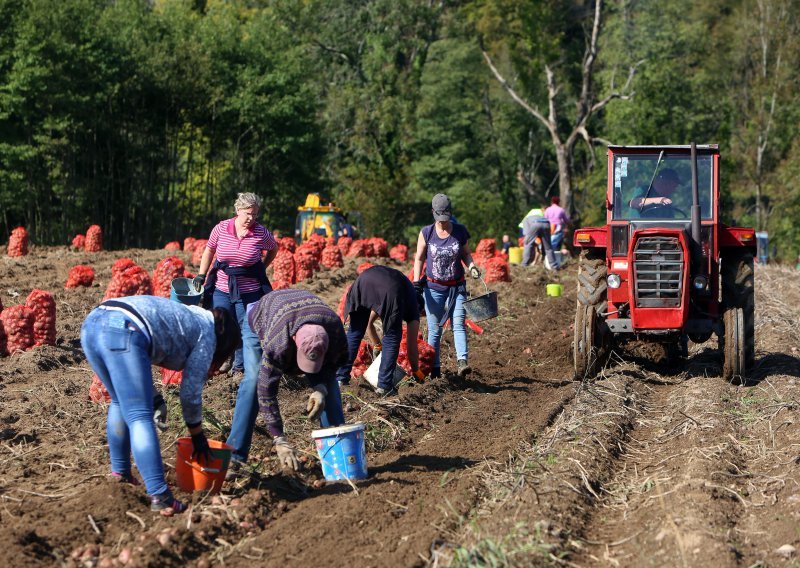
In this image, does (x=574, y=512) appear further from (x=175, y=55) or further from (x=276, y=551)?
(x=175, y=55)

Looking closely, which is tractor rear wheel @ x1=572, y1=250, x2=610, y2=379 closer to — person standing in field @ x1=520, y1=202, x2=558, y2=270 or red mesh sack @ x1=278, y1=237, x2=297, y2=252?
red mesh sack @ x1=278, y1=237, x2=297, y2=252

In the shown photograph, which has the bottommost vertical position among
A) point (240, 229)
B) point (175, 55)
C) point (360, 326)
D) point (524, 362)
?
point (524, 362)

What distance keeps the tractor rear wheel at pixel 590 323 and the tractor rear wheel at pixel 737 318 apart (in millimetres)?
1231

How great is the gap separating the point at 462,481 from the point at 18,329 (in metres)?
6.68

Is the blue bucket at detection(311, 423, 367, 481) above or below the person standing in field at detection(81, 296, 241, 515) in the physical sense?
below

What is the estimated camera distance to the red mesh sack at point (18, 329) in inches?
469

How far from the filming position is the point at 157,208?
36.8 metres

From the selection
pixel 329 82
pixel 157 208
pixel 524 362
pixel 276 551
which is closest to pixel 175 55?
pixel 157 208

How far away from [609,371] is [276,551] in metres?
6.48

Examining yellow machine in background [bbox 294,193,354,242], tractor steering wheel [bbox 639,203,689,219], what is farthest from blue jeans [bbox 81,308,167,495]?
yellow machine in background [bbox 294,193,354,242]

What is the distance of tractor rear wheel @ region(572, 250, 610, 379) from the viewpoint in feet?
36.4

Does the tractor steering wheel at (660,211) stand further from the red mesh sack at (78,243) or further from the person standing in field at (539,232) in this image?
the red mesh sack at (78,243)

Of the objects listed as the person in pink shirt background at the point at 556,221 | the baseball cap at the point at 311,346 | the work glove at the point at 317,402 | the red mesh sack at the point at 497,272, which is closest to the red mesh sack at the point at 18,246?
the red mesh sack at the point at 497,272

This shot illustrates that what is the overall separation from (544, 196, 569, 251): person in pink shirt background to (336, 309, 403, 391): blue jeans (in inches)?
604
